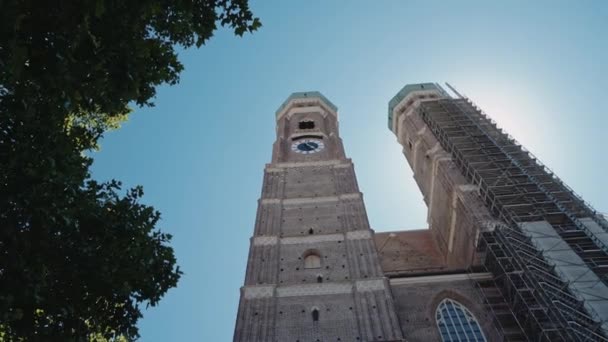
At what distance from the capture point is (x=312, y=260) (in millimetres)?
22391

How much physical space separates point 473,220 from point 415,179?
13.4 meters

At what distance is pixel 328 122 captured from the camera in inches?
1612

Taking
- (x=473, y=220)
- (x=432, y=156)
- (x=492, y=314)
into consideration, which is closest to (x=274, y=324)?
(x=492, y=314)

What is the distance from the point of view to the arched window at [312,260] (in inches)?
862

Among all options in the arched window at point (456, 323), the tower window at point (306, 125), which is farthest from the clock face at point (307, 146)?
the arched window at point (456, 323)

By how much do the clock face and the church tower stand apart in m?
1.40

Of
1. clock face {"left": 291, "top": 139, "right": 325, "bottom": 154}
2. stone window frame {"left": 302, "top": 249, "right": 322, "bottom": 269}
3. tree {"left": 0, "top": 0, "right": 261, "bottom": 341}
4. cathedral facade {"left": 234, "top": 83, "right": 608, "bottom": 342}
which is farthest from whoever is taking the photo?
clock face {"left": 291, "top": 139, "right": 325, "bottom": 154}

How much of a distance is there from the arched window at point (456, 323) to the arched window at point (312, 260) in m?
4.95

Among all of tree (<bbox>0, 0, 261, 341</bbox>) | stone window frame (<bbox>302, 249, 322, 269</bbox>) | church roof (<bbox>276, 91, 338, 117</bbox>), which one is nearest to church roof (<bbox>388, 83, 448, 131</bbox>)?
church roof (<bbox>276, 91, 338, 117</bbox>)

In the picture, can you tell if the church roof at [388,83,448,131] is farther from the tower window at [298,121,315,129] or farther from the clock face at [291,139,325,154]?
the clock face at [291,139,325,154]

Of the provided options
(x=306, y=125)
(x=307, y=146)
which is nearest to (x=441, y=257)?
(x=307, y=146)

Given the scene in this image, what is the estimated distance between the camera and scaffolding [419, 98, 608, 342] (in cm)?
1730

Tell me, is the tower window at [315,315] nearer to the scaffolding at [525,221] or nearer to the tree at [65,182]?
the scaffolding at [525,221]

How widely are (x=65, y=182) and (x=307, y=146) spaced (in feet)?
89.9
